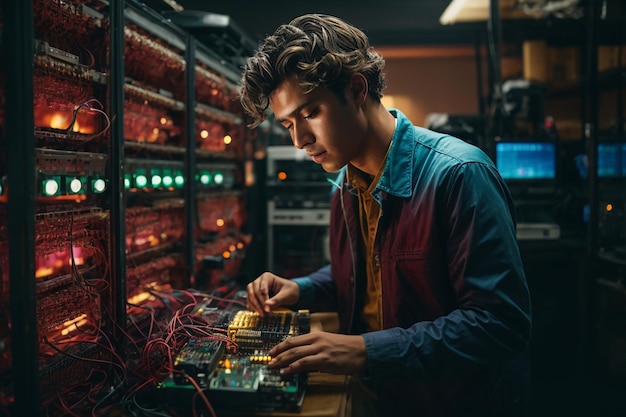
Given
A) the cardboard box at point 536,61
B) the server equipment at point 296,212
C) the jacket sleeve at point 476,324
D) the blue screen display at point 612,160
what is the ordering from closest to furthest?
1. the jacket sleeve at point 476,324
2. the blue screen display at point 612,160
3. the server equipment at point 296,212
4. the cardboard box at point 536,61

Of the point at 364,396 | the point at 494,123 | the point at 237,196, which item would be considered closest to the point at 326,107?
the point at 364,396

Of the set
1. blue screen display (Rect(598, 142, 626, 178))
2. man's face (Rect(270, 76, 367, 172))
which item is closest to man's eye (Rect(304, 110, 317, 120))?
man's face (Rect(270, 76, 367, 172))

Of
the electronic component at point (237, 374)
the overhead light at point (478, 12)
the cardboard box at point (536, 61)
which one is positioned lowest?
the electronic component at point (237, 374)

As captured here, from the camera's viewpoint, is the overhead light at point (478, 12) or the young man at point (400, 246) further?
the overhead light at point (478, 12)

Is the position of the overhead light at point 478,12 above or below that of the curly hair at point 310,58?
above

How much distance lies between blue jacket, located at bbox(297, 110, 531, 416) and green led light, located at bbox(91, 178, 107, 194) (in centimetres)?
80

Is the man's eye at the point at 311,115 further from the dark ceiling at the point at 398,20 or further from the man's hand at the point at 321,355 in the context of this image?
the dark ceiling at the point at 398,20

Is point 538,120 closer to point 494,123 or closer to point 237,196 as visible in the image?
point 494,123

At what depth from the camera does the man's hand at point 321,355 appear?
1142 mm

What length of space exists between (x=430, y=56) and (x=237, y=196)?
11.3 feet

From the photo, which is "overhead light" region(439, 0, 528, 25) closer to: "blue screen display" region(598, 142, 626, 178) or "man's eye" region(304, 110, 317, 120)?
"blue screen display" region(598, 142, 626, 178)

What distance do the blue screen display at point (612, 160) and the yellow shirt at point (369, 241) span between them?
2.56 meters

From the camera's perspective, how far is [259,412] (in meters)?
1.10

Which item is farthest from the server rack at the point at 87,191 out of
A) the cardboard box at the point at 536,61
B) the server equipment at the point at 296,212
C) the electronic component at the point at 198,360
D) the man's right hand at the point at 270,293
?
the cardboard box at the point at 536,61
